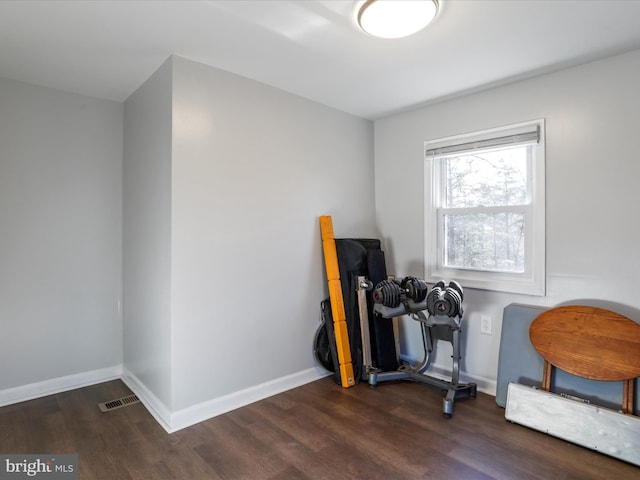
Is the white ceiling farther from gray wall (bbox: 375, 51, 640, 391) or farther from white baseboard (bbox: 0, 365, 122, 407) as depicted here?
white baseboard (bbox: 0, 365, 122, 407)

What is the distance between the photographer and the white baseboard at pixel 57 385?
2645mm

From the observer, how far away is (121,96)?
3012mm

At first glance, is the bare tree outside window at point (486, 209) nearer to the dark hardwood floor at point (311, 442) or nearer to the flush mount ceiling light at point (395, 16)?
the dark hardwood floor at point (311, 442)

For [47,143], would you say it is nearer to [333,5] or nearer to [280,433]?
[333,5]

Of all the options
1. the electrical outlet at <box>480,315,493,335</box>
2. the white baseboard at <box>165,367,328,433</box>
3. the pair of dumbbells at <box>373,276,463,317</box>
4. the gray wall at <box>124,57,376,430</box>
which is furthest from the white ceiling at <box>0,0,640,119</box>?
the white baseboard at <box>165,367,328,433</box>

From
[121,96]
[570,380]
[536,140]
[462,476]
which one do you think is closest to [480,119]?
[536,140]

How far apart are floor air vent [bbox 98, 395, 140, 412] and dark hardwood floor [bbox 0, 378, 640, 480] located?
52 millimetres

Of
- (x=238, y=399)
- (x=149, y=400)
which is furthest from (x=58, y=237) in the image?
(x=238, y=399)

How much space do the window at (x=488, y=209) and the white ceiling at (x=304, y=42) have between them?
481 millimetres

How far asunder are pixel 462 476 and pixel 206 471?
1322 millimetres

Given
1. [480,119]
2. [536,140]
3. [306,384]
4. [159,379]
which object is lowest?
[306,384]

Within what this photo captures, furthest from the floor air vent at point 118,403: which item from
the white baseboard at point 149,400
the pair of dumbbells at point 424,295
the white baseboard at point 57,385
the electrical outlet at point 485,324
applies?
the electrical outlet at point 485,324

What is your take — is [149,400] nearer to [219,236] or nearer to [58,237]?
[219,236]

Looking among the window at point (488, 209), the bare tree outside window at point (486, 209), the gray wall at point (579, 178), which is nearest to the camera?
the gray wall at point (579, 178)
